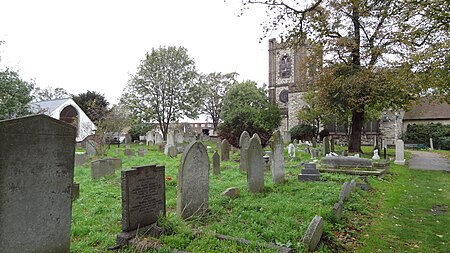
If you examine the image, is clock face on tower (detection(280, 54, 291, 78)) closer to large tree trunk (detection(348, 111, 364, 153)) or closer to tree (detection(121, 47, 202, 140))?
tree (detection(121, 47, 202, 140))

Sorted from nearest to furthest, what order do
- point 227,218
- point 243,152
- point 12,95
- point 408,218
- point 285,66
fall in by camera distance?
point 227,218
point 408,218
point 243,152
point 12,95
point 285,66

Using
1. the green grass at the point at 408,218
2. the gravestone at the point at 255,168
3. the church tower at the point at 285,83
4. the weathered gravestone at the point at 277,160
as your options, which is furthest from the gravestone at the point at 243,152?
the church tower at the point at 285,83

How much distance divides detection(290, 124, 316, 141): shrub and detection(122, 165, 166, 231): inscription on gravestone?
29839 millimetres

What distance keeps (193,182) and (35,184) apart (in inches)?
110

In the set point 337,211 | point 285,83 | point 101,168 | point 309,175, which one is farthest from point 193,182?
point 285,83

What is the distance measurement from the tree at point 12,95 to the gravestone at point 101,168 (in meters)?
14.3

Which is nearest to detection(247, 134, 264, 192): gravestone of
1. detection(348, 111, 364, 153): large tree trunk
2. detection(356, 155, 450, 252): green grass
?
detection(356, 155, 450, 252): green grass

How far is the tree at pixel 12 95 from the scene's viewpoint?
20.2 metres

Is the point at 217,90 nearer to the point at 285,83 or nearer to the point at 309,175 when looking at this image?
the point at 285,83

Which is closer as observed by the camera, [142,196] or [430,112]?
[142,196]

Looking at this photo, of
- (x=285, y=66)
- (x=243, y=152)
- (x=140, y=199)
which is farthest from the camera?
(x=285, y=66)

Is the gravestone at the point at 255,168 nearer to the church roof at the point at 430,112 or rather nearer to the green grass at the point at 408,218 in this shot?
the green grass at the point at 408,218

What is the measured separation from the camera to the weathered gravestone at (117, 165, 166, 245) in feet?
14.2

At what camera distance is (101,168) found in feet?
32.9
